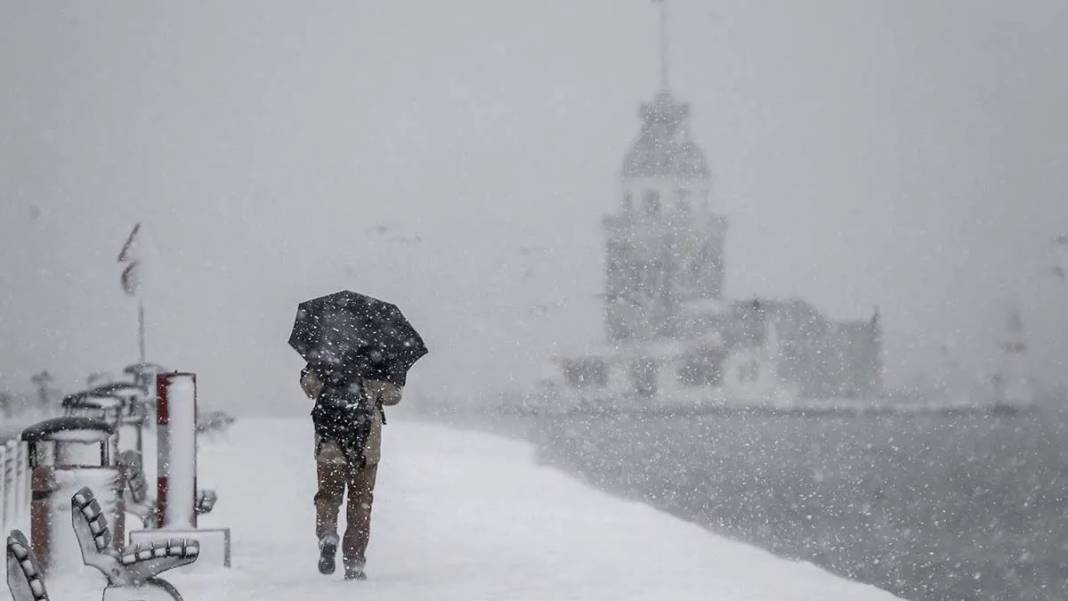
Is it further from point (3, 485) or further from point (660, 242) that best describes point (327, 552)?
point (660, 242)

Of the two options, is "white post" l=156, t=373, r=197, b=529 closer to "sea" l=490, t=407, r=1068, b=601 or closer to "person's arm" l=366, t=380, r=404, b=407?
"person's arm" l=366, t=380, r=404, b=407

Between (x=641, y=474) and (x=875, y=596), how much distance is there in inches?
2831

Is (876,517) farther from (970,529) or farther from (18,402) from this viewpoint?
(18,402)

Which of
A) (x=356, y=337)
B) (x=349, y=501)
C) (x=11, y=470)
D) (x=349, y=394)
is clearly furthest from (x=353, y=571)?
(x=11, y=470)

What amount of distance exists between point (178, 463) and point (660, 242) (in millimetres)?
143755

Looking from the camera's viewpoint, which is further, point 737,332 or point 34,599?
point 737,332

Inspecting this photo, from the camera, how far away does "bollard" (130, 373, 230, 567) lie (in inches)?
332

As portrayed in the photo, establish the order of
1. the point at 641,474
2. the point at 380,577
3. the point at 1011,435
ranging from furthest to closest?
the point at 1011,435, the point at 641,474, the point at 380,577

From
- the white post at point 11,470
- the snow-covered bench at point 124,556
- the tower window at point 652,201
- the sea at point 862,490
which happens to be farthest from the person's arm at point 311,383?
the tower window at point 652,201

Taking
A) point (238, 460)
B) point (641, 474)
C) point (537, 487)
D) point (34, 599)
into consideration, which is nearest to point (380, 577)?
point (34, 599)

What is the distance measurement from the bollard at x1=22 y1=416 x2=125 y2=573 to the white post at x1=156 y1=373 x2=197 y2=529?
372mm

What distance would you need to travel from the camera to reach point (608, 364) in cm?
14275

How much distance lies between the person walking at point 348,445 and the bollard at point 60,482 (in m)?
1.14

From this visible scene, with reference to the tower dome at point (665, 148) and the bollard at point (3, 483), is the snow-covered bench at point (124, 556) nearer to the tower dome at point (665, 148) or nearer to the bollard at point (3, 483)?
the bollard at point (3, 483)
